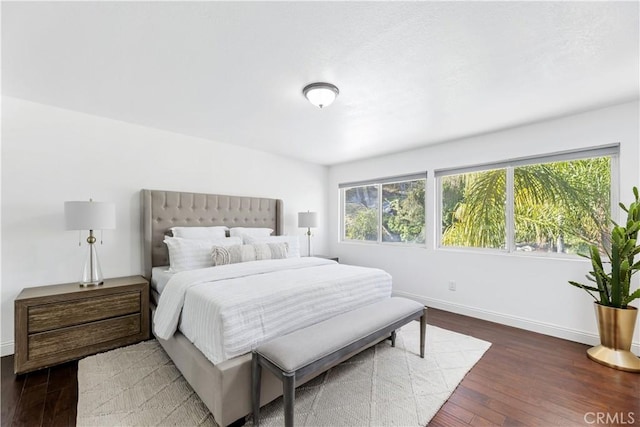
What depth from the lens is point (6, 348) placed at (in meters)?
2.42

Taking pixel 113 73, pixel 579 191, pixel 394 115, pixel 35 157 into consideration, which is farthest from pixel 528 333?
pixel 35 157

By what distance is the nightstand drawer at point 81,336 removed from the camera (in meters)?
2.19

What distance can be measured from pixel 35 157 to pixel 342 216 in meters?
4.20

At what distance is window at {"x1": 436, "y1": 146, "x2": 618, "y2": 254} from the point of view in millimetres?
2812

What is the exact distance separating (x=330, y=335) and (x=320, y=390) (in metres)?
0.54

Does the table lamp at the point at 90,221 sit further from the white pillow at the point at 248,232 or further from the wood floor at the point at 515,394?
the white pillow at the point at 248,232

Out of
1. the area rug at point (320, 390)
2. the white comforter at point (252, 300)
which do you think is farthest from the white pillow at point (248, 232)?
the area rug at point (320, 390)

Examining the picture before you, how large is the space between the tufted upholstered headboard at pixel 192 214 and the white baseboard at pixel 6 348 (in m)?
1.14

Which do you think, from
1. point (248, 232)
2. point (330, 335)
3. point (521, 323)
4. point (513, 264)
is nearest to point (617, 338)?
point (521, 323)

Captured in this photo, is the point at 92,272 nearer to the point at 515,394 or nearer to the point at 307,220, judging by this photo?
the point at 307,220

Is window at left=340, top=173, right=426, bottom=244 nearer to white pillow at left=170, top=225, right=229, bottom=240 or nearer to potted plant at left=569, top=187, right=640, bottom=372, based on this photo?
potted plant at left=569, top=187, right=640, bottom=372

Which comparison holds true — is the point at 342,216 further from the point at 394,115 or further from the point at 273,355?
the point at 273,355

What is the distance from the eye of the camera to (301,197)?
4.92m

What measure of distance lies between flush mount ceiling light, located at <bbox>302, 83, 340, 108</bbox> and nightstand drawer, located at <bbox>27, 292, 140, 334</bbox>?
2.49 m
